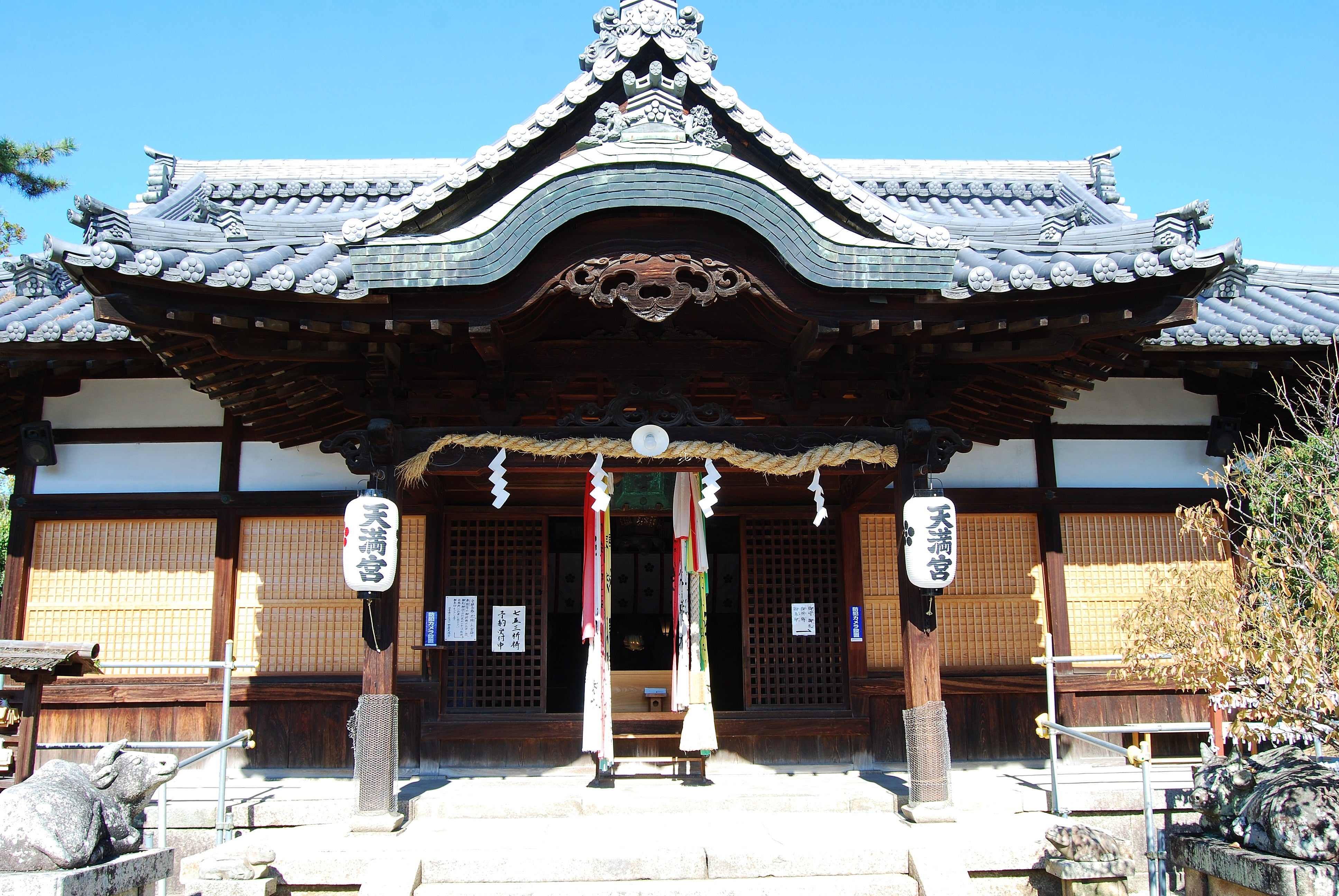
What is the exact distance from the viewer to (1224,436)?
9.43 meters

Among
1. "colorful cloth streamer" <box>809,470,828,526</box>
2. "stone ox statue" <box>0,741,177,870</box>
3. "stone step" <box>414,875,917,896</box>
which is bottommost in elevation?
"stone step" <box>414,875,917,896</box>

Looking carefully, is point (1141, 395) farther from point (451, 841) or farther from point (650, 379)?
point (451, 841)

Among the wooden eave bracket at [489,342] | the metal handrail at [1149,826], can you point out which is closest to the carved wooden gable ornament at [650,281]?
the wooden eave bracket at [489,342]

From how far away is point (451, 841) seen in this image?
6.62m

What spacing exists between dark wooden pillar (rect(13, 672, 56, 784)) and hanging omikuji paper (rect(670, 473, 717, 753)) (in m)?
5.13

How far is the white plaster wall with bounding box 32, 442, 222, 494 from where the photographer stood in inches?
357

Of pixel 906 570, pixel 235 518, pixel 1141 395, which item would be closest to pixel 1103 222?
pixel 1141 395

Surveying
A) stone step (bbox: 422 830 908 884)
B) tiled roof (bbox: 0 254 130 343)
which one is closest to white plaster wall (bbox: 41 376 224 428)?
tiled roof (bbox: 0 254 130 343)

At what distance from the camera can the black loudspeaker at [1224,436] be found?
942 cm

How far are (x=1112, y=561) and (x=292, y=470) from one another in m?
8.38

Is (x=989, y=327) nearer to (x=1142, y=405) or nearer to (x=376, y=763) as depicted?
(x=1142, y=405)

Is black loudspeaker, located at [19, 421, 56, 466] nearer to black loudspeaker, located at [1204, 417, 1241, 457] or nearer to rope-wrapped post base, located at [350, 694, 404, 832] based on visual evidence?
rope-wrapped post base, located at [350, 694, 404, 832]

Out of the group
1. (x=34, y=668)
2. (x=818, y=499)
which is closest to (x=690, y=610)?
(x=818, y=499)

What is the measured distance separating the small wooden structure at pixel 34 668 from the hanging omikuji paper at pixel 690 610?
4.74 m
